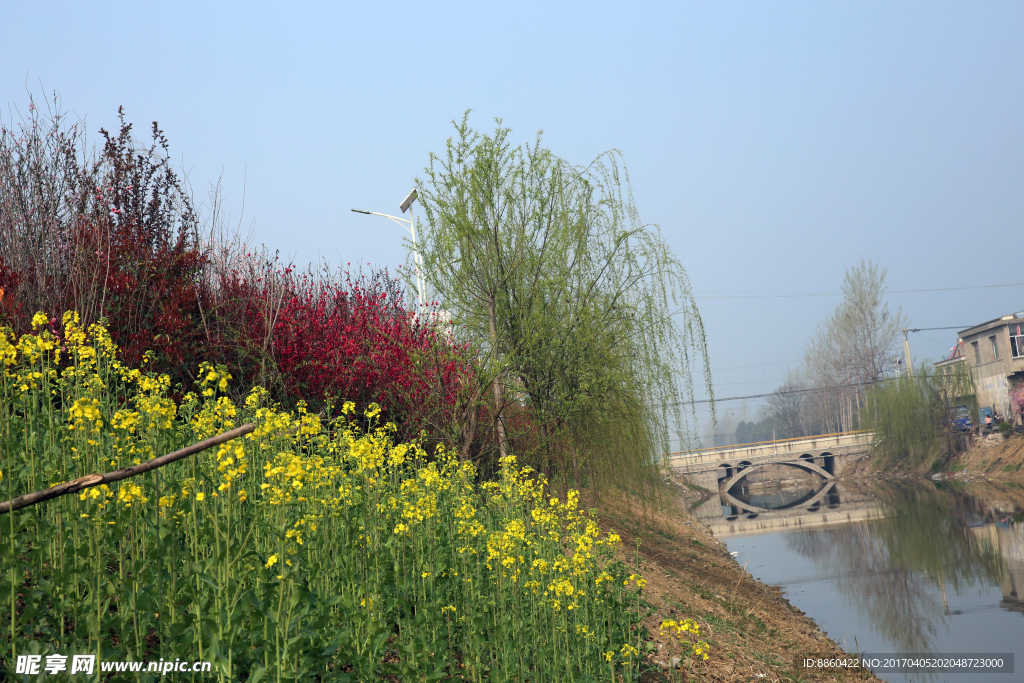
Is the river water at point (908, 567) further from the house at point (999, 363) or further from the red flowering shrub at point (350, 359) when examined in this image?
the house at point (999, 363)

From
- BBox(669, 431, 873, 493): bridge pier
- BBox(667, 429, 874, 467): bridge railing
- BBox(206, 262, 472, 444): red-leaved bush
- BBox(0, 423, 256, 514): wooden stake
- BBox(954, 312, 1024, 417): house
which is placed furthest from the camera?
BBox(669, 431, 873, 493): bridge pier

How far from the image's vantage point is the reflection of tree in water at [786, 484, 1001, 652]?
1189 centimetres

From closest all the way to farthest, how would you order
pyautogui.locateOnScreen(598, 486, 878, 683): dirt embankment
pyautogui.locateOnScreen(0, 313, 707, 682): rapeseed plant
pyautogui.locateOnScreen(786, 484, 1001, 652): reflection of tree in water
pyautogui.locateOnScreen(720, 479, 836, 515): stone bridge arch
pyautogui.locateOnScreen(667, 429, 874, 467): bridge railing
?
pyautogui.locateOnScreen(0, 313, 707, 682): rapeseed plant → pyautogui.locateOnScreen(598, 486, 878, 683): dirt embankment → pyautogui.locateOnScreen(786, 484, 1001, 652): reflection of tree in water → pyautogui.locateOnScreen(720, 479, 836, 515): stone bridge arch → pyautogui.locateOnScreen(667, 429, 874, 467): bridge railing

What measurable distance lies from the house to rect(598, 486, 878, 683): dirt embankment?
32206 millimetres

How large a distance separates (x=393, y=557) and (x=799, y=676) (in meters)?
5.10

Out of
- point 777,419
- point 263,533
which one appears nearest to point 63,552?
point 263,533

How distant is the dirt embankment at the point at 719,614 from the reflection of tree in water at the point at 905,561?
1821 mm

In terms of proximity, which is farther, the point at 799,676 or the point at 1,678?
the point at 799,676

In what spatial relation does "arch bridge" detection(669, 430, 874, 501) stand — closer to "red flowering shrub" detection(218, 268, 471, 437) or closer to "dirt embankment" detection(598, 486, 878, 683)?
"dirt embankment" detection(598, 486, 878, 683)

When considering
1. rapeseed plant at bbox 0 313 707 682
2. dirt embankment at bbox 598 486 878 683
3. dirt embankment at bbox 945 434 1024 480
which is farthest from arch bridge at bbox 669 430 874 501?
rapeseed plant at bbox 0 313 707 682

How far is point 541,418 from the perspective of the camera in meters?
8.16

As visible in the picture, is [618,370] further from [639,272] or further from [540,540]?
[540,540]

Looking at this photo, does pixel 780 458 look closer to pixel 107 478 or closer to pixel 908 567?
pixel 908 567

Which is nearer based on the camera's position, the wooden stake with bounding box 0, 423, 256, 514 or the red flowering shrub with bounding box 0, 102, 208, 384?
the wooden stake with bounding box 0, 423, 256, 514
